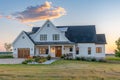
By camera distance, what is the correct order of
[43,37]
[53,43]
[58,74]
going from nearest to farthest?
1. [58,74]
2. [53,43]
3. [43,37]

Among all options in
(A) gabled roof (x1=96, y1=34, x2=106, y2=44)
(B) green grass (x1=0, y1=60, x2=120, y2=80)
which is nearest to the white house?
(A) gabled roof (x1=96, y1=34, x2=106, y2=44)

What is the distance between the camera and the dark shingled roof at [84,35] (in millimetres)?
51466

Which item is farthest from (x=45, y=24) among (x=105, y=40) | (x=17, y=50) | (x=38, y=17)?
(x=105, y=40)

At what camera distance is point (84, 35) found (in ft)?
171

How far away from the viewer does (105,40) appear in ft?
177

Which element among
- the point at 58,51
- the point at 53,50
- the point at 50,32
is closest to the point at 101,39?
the point at 58,51

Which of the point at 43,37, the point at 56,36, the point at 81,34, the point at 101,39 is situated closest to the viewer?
the point at 56,36

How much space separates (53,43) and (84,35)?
6.51m

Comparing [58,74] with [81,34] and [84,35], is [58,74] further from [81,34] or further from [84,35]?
[81,34]

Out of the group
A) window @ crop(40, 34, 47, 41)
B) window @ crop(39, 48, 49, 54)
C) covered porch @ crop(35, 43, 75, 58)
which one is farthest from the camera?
window @ crop(39, 48, 49, 54)

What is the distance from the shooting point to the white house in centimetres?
5081

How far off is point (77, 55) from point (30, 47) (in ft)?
29.7

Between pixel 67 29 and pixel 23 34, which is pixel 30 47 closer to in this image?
pixel 23 34

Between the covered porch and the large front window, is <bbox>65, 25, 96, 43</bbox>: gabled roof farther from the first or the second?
the large front window
